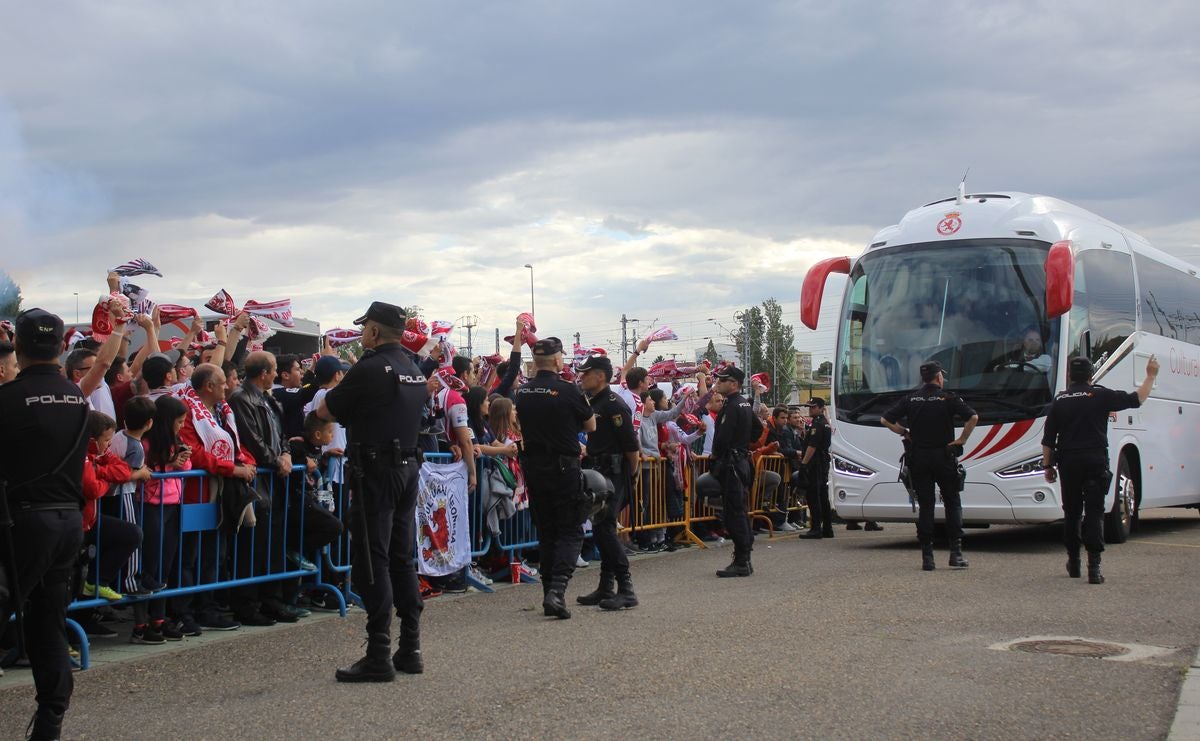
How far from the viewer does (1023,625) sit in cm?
828

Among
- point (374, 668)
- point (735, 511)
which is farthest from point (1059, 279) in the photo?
point (374, 668)

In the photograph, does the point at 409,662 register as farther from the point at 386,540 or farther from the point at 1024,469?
the point at 1024,469

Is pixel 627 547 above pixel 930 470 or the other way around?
the other way around

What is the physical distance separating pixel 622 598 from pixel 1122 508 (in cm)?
804

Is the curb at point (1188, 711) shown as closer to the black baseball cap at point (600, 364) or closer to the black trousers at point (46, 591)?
the black trousers at point (46, 591)

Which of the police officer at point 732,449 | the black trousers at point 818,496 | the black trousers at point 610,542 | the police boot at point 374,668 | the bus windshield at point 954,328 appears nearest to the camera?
the police boot at point 374,668

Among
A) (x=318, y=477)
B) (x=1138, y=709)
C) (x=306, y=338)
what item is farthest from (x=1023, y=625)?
(x=306, y=338)

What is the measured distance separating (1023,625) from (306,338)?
18737 mm

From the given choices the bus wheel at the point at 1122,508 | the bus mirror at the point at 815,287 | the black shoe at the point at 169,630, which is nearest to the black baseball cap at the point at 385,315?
the black shoe at the point at 169,630

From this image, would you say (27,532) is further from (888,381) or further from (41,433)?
(888,381)

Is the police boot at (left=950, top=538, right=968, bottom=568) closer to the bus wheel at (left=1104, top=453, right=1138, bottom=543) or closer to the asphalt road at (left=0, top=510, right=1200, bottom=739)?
the asphalt road at (left=0, top=510, right=1200, bottom=739)

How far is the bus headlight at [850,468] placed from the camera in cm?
1409

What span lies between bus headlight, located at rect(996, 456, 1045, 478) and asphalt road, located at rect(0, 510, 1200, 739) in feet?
8.51

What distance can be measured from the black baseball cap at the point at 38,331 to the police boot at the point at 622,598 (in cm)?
506
